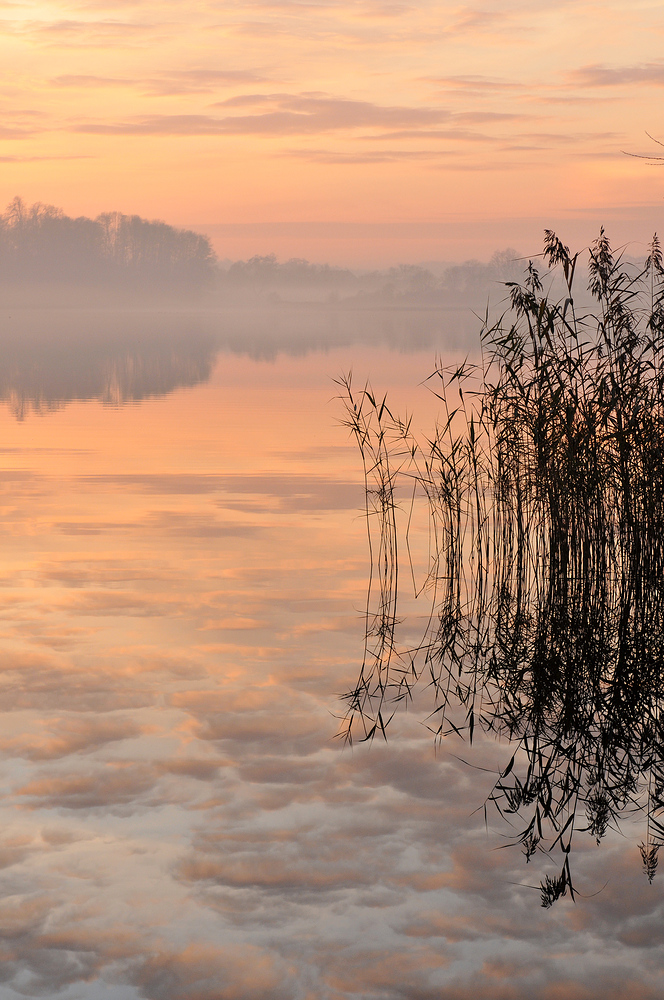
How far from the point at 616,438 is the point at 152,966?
5212mm

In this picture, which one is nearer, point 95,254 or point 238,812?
point 238,812

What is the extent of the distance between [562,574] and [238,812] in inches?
161

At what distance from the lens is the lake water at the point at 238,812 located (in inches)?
139

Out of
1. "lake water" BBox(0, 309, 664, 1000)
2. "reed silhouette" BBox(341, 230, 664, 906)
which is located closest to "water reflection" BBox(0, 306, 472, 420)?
"lake water" BBox(0, 309, 664, 1000)

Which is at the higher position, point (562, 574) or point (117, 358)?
point (117, 358)

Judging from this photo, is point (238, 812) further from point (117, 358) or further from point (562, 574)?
point (117, 358)

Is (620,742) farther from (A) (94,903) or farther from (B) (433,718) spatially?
(A) (94,903)

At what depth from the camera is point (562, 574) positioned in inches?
318

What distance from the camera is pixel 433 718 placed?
5.94 meters

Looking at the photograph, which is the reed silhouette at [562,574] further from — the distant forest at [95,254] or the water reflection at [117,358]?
Result: the distant forest at [95,254]

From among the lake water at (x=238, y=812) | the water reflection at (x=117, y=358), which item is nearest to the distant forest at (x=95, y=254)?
the water reflection at (x=117, y=358)

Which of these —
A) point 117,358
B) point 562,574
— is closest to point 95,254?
point 117,358

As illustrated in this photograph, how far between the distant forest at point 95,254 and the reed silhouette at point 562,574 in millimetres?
119577

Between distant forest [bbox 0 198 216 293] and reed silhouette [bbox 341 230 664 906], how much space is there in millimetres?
119577
